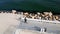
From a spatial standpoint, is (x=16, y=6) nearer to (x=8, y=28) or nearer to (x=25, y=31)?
(x=8, y=28)

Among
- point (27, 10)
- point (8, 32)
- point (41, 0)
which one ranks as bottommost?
point (8, 32)

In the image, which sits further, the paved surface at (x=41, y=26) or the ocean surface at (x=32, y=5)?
the ocean surface at (x=32, y=5)

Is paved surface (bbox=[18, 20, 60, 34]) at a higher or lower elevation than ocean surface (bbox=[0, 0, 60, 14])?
lower

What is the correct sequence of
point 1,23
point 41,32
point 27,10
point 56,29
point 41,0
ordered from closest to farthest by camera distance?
point 41,32 < point 56,29 < point 1,23 < point 27,10 < point 41,0

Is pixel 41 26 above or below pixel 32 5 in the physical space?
below

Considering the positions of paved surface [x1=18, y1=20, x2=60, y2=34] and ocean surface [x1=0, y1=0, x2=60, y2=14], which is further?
ocean surface [x1=0, y1=0, x2=60, y2=14]

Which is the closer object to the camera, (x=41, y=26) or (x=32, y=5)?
(x=41, y=26)

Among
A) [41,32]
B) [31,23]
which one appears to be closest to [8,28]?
[31,23]

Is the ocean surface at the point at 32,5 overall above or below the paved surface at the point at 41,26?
above
